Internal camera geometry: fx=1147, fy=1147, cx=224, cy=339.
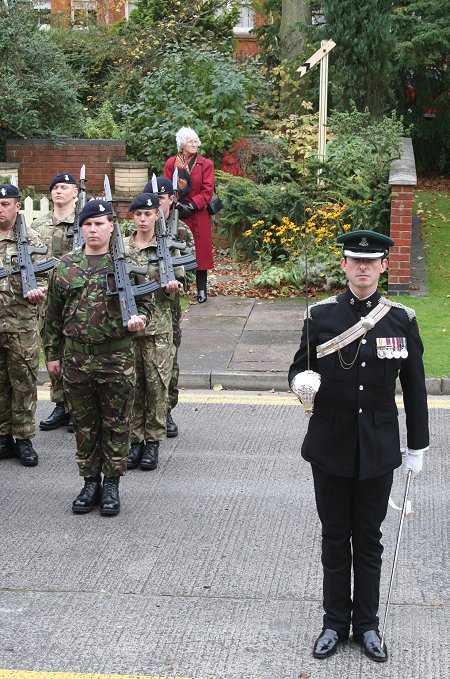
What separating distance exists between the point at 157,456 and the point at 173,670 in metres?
3.14

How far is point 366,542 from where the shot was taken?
17.4 feet

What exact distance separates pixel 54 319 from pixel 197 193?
581 cm

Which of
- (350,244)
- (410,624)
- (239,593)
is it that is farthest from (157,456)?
(350,244)

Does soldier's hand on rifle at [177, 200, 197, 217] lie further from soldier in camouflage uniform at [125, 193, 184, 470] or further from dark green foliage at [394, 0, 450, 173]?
dark green foliage at [394, 0, 450, 173]

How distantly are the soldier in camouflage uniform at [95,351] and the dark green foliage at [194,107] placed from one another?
9469 mm

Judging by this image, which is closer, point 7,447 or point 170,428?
point 7,447

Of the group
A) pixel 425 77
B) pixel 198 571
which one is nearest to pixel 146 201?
pixel 198 571

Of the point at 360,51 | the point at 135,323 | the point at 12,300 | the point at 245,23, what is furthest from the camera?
the point at 245,23

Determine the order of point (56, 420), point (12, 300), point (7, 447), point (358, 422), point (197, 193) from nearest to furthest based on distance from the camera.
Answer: point (358, 422) → point (12, 300) → point (7, 447) → point (56, 420) → point (197, 193)

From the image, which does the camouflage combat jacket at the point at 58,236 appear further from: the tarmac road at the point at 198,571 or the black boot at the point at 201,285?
the black boot at the point at 201,285

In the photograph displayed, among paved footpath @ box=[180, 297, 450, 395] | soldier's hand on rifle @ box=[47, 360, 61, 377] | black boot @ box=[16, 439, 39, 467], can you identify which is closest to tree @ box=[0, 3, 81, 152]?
paved footpath @ box=[180, 297, 450, 395]

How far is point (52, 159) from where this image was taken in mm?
17781

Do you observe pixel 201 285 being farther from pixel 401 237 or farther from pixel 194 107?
pixel 194 107

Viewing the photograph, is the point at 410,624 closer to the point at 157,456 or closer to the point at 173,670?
the point at 173,670
